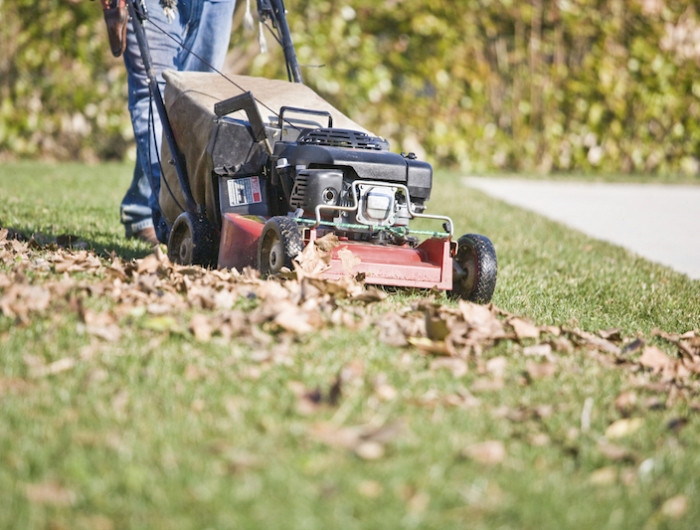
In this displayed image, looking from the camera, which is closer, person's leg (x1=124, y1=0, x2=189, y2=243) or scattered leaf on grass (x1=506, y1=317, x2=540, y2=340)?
scattered leaf on grass (x1=506, y1=317, x2=540, y2=340)

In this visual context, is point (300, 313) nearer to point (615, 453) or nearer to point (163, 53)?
point (615, 453)

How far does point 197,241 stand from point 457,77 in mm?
6814

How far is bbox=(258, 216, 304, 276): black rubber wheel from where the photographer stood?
3.39m

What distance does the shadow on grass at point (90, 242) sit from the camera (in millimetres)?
4441

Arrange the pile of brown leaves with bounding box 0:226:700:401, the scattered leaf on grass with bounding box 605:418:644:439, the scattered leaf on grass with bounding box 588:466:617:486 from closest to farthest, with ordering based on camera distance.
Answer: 1. the scattered leaf on grass with bounding box 588:466:617:486
2. the scattered leaf on grass with bounding box 605:418:644:439
3. the pile of brown leaves with bounding box 0:226:700:401

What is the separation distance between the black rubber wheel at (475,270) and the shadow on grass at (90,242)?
1.53 meters

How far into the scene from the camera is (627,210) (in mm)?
7957

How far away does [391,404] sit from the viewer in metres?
2.37


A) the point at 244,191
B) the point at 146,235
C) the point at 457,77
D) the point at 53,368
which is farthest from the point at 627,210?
the point at 53,368

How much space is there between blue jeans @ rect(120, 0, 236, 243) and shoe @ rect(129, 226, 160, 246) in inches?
4.5

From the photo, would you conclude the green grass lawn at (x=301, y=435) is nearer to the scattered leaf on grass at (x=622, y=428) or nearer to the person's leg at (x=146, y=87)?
the scattered leaf on grass at (x=622, y=428)

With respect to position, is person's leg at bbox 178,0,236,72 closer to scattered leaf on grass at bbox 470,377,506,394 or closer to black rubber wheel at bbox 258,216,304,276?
black rubber wheel at bbox 258,216,304,276

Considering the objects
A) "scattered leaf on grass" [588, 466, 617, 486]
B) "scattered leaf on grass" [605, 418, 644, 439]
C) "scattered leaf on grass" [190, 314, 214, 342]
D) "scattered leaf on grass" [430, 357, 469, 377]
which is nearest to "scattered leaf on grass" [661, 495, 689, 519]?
"scattered leaf on grass" [588, 466, 617, 486]

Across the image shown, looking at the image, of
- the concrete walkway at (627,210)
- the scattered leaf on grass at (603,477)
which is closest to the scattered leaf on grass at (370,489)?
the scattered leaf on grass at (603,477)
